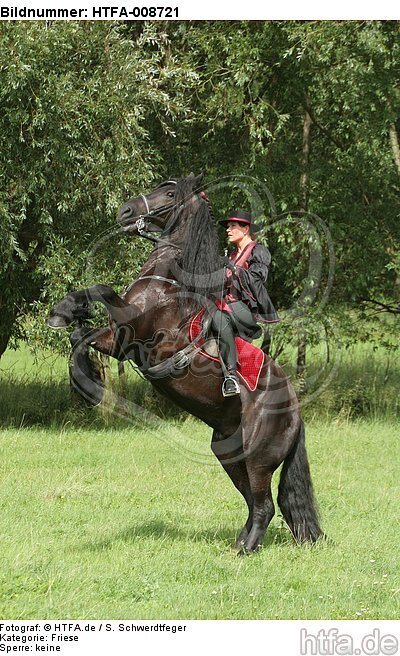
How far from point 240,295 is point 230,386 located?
0.80 metres

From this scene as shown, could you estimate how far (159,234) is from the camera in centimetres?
885

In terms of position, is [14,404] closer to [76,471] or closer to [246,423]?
[76,471]

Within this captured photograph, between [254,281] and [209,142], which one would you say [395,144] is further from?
[254,281]

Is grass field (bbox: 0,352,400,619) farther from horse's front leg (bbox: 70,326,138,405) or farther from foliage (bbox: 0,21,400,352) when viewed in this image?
foliage (bbox: 0,21,400,352)

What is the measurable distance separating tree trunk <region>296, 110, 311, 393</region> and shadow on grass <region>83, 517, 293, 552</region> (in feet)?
24.9

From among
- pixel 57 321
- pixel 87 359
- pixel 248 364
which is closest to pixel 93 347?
pixel 87 359

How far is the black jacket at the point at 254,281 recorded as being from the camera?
8.25 m

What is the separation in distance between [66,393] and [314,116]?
23.5 ft

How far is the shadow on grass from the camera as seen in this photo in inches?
352

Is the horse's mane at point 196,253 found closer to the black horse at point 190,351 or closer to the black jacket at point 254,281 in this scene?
the black horse at point 190,351

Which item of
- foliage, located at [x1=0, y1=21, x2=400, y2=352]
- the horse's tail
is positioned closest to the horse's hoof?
the horse's tail

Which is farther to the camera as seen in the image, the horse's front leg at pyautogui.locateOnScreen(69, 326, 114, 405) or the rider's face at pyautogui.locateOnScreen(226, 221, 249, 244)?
the rider's face at pyautogui.locateOnScreen(226, 221, 249, 244)

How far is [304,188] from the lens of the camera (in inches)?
686

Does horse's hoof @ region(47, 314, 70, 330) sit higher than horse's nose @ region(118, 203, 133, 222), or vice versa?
horse's nose @ region(118, 203, 133, 222)
